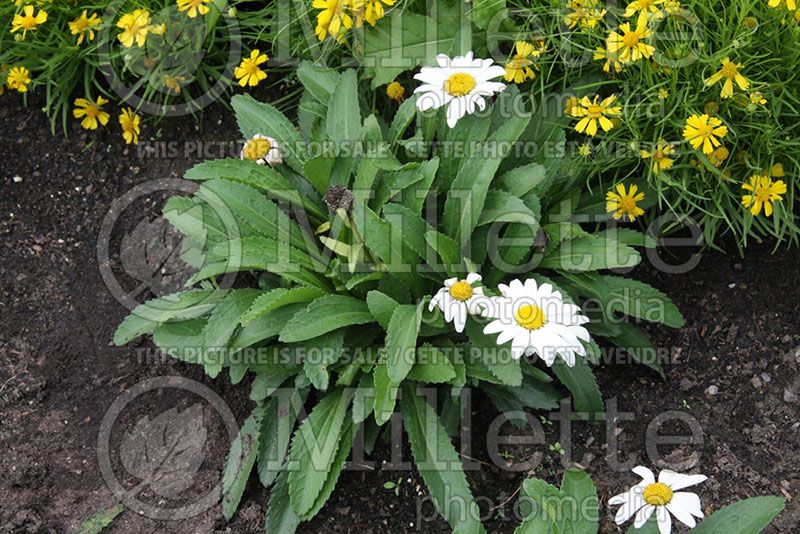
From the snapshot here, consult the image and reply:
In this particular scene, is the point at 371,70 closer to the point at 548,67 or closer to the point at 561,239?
the point at 548,67

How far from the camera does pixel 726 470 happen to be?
243 cm

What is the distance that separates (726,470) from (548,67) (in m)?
1.23

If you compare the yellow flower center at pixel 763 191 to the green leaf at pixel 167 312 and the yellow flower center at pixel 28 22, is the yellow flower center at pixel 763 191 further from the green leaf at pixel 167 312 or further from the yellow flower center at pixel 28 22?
the yellow flower center at pixel 28 22

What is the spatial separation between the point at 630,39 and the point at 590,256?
1.84 feet

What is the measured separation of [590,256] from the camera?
243cm

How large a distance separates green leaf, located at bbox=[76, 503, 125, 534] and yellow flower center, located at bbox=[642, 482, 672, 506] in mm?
1404

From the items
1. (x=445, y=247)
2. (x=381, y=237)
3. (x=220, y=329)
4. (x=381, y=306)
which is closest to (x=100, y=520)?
(x=220, y=329)

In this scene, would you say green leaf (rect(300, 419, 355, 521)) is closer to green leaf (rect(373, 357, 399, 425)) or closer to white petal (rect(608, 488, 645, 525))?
green leaf (rect(373, 357, 399, 425))

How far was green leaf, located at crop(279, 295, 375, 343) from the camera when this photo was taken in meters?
2.33

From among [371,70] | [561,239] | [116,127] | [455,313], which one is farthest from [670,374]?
[116,127]

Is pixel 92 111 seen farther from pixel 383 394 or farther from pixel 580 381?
pixel 580 381

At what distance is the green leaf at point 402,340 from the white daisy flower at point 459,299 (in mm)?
66

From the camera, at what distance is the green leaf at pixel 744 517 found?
6.84ft

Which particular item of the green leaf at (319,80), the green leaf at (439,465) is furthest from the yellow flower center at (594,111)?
the green leaf at (439,465)
